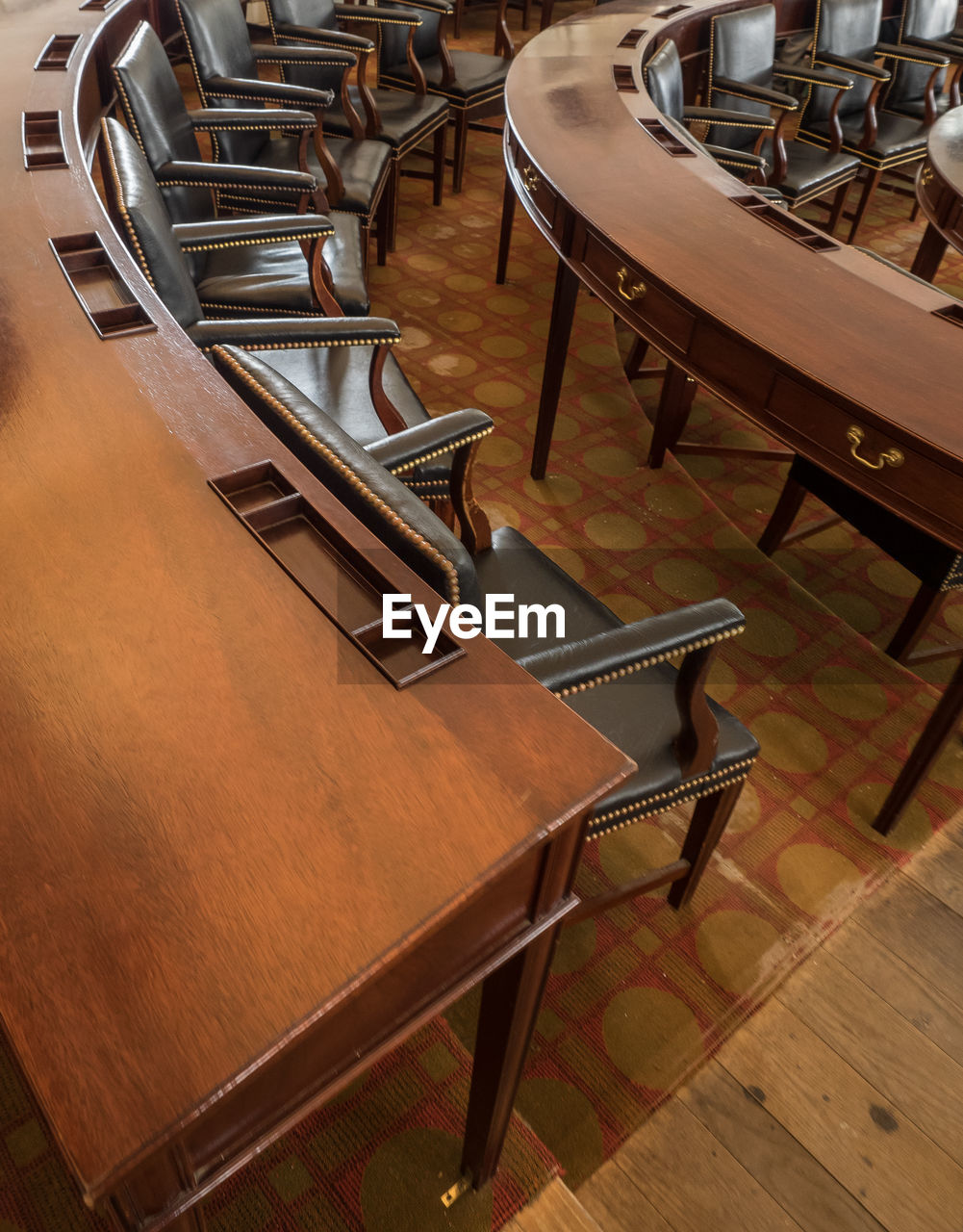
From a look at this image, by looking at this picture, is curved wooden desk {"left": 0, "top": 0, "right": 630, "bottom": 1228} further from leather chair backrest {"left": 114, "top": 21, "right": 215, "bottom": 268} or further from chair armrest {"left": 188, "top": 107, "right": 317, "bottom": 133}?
chair armrest {"left": 188, "top": 107, "right": 317, "bottom": 133}

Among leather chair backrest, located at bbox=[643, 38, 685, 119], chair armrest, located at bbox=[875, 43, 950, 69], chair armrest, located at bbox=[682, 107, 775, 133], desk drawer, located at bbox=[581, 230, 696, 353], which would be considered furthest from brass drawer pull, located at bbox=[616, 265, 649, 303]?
chair armrest, located at bbox=[875, 43, 950, 69]

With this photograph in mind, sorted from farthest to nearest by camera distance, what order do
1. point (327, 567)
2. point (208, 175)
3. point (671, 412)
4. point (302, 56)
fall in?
1. point (302, 56)
2. point (671, 412)
3. point (208, 175)
4. point (327, 567)

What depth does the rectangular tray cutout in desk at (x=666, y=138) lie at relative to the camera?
6.59 ft

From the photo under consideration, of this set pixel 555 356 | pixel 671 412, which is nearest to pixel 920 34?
pixel 671 412

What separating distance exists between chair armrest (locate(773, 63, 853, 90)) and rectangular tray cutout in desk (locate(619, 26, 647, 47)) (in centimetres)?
47

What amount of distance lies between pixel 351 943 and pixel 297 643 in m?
0.29

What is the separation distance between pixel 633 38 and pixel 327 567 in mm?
2473

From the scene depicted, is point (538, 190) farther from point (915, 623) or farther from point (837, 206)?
point (837, 206)

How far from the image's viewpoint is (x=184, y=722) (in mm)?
733

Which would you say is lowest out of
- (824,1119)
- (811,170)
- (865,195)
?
(824,1119)

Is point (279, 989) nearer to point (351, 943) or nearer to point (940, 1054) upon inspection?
point (351, 943)

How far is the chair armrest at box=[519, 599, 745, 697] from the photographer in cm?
93

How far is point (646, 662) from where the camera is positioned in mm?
977

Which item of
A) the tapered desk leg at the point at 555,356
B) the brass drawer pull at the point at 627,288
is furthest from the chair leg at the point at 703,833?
the tapered desk leg at the point at 555,356
